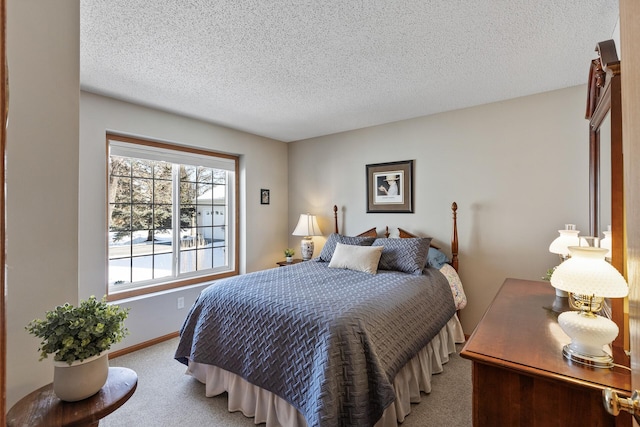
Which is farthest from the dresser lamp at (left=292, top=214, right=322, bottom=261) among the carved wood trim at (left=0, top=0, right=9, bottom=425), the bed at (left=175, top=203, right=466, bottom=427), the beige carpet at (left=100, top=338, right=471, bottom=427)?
the carved wood trim at (left=0, top=0, right=9, bottom=425)

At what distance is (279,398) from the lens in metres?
1.82

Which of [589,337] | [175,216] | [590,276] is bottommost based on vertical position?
[589,337]

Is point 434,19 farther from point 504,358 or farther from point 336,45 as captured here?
point 504,358

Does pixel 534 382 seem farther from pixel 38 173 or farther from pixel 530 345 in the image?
pixel 38 173

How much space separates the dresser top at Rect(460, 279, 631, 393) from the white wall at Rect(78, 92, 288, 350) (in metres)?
3.15

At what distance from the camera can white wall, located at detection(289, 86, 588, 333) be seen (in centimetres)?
264

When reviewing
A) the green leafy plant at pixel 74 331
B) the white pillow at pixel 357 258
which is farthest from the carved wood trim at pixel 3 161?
the white pillow at pixel 357 258

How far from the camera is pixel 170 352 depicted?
115 inches

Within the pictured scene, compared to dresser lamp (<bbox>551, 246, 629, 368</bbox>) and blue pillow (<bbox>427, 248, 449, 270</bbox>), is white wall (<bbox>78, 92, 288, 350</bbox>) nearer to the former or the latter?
blue pillow (<bbox>427, 248, 449, 270</bbox>)

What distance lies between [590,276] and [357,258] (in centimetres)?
199

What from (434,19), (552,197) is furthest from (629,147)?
(552,197)

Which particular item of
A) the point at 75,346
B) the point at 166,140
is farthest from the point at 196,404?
the point at 166,140

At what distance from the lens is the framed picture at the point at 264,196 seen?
434 centimetres

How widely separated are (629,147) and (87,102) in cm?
362
